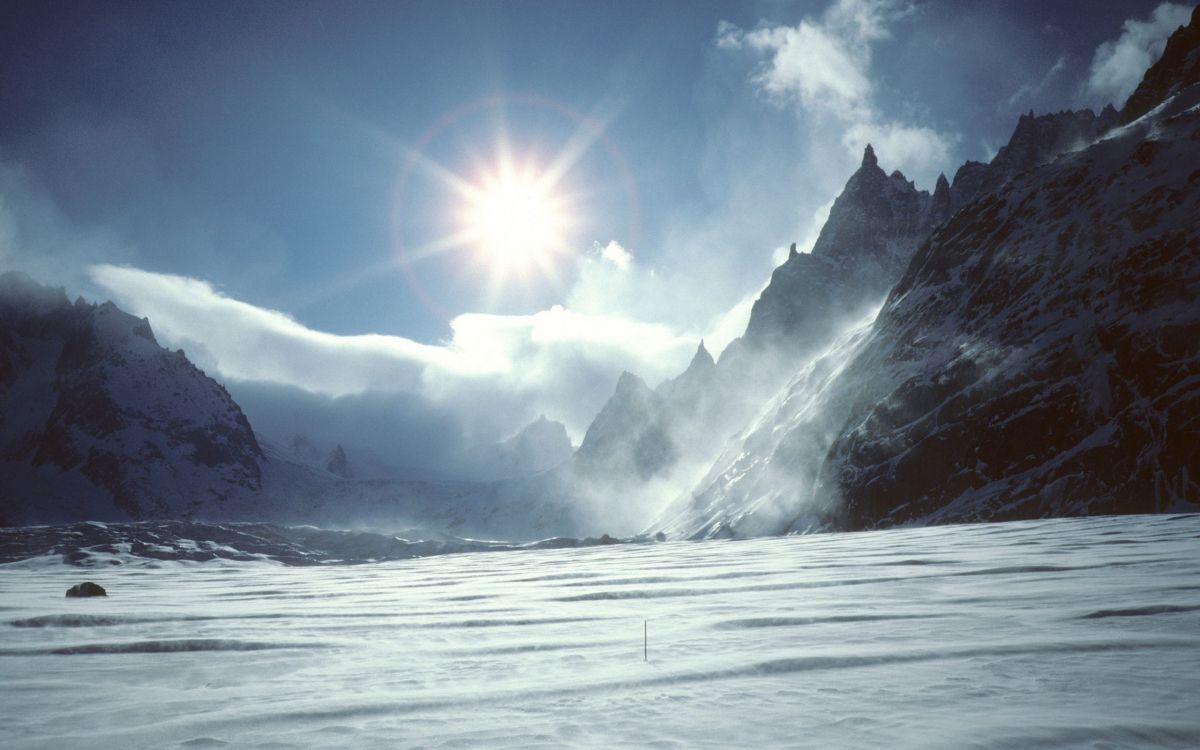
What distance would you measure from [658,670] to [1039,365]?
7188 centimetres

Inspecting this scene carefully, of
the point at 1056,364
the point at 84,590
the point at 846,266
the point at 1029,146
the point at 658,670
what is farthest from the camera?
the point at 846,266

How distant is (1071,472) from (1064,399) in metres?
7.44

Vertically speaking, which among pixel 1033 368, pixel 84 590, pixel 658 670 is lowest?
pixel 84 590

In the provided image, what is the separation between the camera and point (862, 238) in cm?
18550

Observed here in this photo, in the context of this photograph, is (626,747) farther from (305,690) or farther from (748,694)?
(305,690)

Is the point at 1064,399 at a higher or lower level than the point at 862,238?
lower

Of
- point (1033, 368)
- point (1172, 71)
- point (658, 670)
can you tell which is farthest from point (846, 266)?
point (658, 670)

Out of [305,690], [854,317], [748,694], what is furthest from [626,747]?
[854,317]

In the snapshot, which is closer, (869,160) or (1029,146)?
(1029,146)

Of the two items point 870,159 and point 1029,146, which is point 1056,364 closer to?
point 1029,146

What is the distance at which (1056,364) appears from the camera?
5947 cm

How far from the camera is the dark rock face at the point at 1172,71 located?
8244 centimetres

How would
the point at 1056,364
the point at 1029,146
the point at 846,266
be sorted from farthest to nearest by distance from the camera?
the point at 846,266 → the point at 1029,146 → the point at 1056,364

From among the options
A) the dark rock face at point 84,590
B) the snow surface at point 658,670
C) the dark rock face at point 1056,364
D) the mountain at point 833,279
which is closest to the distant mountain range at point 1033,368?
the dark rock face at point 1056,364
